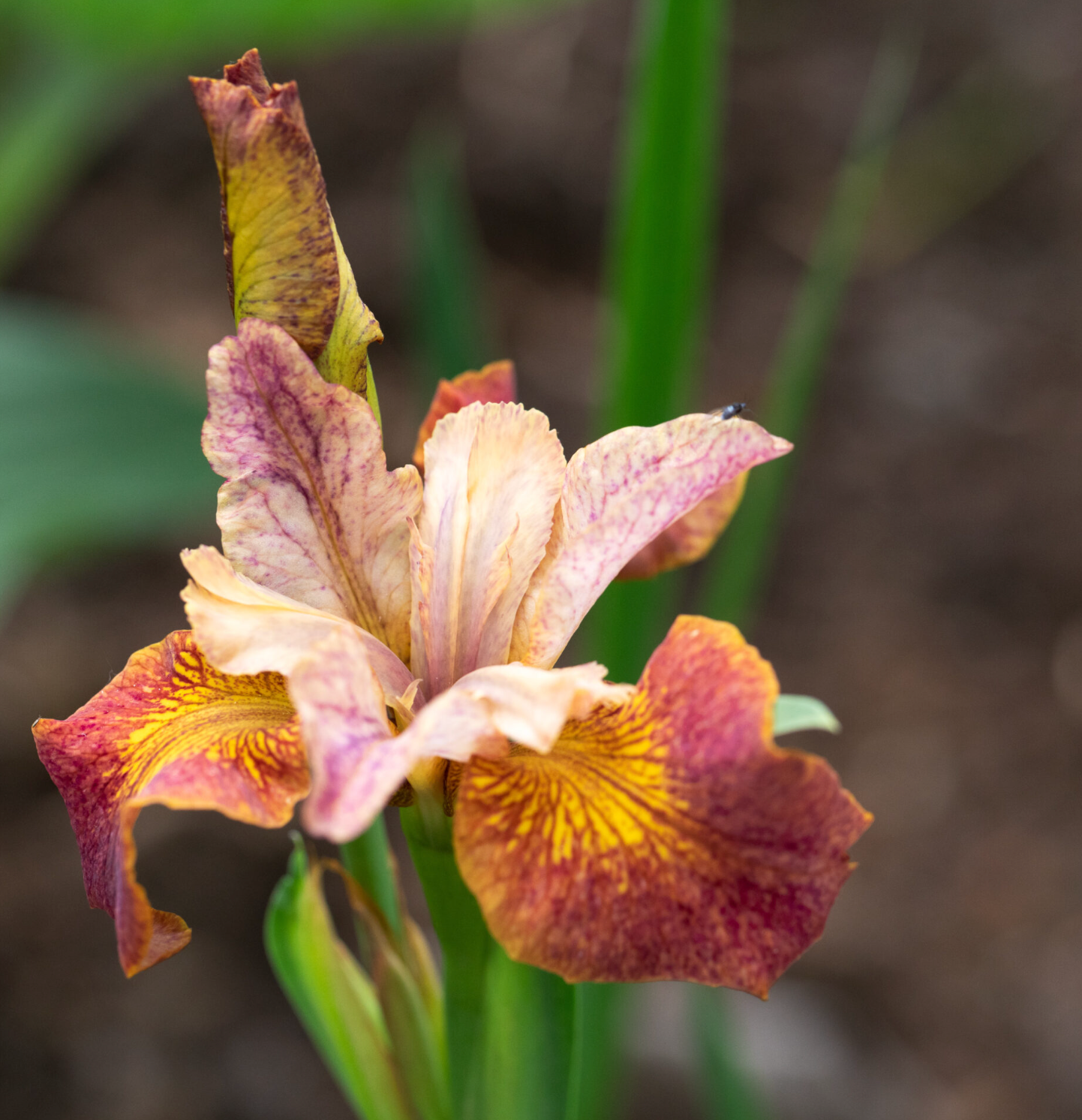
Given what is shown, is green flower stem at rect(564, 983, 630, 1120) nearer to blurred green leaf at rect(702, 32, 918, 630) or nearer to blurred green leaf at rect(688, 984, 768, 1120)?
blurred green leaf at rect(688, 984, 768, 1120)

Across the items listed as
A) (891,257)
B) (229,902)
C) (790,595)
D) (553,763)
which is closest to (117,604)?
(229,902)

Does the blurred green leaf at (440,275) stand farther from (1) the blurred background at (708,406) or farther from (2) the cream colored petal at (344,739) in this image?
(2) the cream colored petal at (344,739)

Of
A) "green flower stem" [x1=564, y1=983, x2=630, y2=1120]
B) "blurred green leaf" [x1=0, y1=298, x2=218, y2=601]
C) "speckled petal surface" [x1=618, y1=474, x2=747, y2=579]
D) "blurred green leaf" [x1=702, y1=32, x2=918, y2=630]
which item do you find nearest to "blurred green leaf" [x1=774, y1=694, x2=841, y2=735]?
"speckled petal surface" [x1=618, y1=474, x2=747, y2=579]

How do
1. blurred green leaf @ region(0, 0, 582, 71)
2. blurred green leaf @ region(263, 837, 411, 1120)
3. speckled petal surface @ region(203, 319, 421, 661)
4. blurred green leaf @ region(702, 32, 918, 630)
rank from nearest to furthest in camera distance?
speckled petal surface @ region(203, 319, 421, 661) → blurred green leaf @ region(263, 837, 411, 1120) → blurred green leaf @ region(702, 32, 918, 630) → blurred green leaf @ region(0, 0, 582, 71)

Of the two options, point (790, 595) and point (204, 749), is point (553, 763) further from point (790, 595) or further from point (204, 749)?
point (790, 595)

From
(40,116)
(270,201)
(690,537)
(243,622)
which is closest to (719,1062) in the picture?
(690,537)

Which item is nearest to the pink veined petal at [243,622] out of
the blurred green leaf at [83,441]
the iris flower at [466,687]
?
the iris flower at [466,687]
